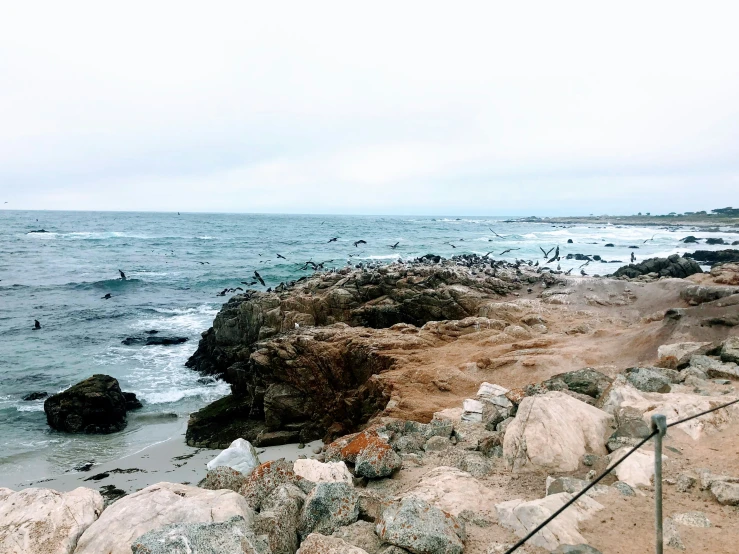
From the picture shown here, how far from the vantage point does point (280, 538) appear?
156 inches

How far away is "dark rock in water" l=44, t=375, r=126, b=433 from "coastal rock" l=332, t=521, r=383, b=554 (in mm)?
12214

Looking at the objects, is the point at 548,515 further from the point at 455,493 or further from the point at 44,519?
the point at 44,519

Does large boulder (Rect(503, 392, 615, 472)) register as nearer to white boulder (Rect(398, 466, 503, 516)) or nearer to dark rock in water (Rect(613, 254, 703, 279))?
white boulder (Rect(398, 466, 503, 516))

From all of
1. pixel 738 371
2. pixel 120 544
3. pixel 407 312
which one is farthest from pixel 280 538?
A: pixel 407 312

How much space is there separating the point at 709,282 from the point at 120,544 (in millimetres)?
20952

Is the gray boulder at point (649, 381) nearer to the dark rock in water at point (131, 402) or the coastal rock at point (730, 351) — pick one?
the coastal rock at point (730, 351)

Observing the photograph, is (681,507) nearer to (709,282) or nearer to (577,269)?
(709,282)

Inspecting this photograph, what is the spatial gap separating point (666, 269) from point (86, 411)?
28.8 metres

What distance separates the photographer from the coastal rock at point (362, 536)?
382 centimetres

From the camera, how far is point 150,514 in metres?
3.97

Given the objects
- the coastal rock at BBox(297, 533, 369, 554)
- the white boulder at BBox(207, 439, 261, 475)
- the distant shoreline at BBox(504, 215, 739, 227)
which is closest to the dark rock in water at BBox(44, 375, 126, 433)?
the white boulder at BBox(207, 439, 261, 475)

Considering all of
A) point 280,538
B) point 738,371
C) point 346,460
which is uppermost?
point 738,371

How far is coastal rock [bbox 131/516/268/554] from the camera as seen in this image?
11.0 ft

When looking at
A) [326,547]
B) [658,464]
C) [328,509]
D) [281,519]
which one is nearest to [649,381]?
[658,464]
